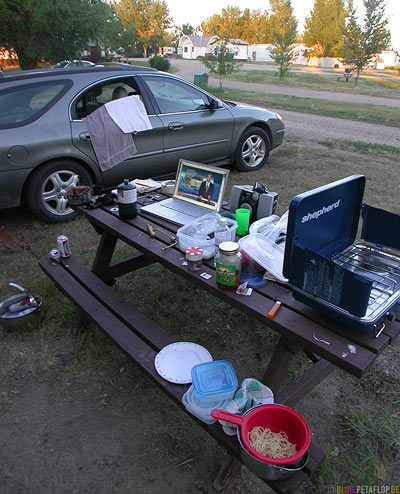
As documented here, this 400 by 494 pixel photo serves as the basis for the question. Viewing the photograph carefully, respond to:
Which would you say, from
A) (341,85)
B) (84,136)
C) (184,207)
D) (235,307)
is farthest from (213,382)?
(341,85)

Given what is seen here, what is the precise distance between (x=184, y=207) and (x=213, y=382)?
1384 millimetres

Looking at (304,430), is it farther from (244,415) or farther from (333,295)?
(333,295)

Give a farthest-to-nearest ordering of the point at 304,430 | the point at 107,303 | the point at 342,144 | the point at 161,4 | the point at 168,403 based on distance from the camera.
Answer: the point at 161,4
the point at 342,144
the point at 107,303
the point at 168,403
the point at 304,430

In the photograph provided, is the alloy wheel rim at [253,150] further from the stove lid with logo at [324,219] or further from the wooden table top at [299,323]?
the stove lid with logo at [324,219]

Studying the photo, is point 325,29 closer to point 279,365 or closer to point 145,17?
point 145,17

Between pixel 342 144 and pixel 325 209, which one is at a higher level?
pixel 325 209

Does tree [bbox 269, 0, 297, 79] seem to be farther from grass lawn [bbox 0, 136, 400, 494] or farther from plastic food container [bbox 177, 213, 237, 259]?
plastic food container [bbox 177, 213, 237, 259]

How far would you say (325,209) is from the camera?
169cm

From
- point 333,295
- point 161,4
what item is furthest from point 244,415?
point 161,4

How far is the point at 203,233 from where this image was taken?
2316 millimetres

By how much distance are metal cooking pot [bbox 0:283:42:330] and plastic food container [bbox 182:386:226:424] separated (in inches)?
64.6

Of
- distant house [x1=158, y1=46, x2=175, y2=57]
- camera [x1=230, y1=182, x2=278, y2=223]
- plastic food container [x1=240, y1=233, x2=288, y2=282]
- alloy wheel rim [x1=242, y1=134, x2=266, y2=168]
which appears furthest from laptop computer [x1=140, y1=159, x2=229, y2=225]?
distant house [x1=158, y1=46, x2=175, y2=57]

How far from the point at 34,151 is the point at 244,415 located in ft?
11.7

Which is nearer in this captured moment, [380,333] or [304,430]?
[304,430]
